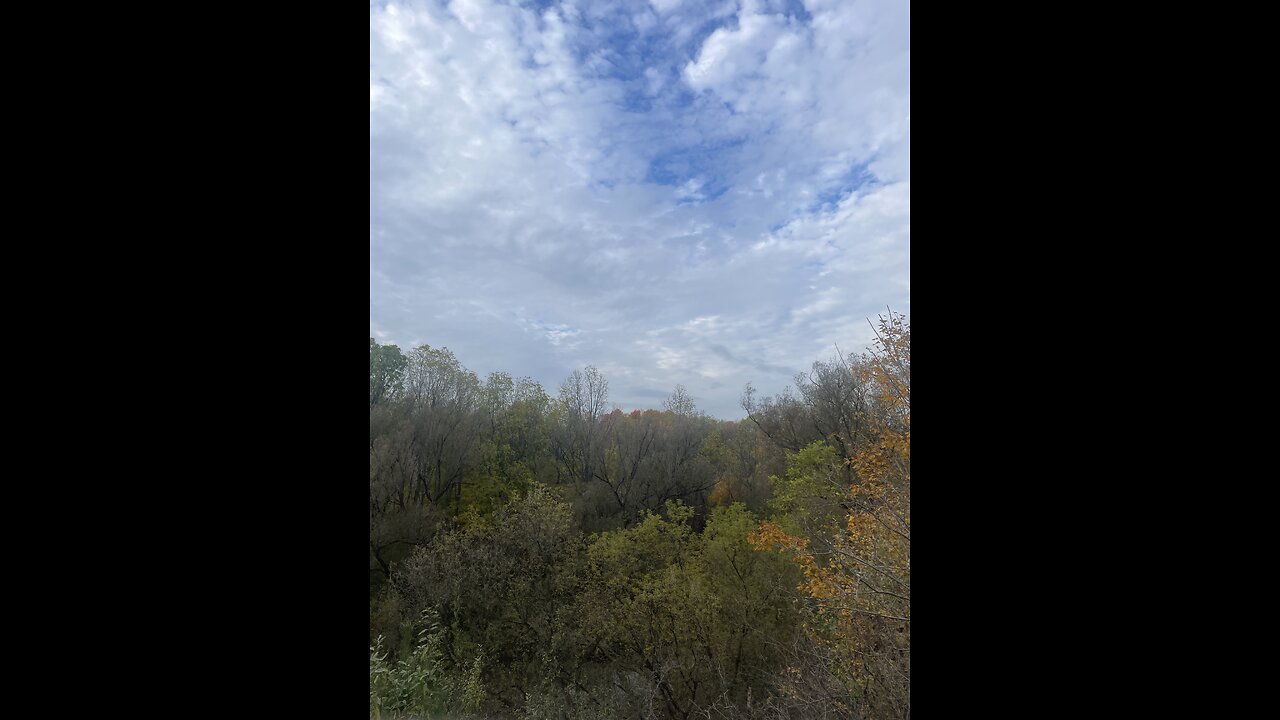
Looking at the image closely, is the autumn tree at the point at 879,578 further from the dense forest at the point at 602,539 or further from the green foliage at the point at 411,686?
the green foliage at the point at 411,686

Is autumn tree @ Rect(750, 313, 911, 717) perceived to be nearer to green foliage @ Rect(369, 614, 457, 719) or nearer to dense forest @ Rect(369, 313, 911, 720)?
dense forest @ Rect(369, 313, 911, 720)

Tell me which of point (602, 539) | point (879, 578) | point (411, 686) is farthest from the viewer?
point (602, 539)

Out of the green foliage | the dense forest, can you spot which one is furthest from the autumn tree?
the green foliage

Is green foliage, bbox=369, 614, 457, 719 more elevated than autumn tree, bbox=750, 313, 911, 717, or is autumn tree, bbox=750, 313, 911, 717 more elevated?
autumn tree, bbox=750, 313, 911, 717

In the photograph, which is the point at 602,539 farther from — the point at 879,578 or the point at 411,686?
the point at 879,578

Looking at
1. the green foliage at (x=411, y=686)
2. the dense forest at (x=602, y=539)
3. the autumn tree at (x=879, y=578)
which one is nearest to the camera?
the autumn tree at (x=879, y=578)

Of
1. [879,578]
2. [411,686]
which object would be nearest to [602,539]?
[411,686]

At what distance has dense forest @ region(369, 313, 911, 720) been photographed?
8.83 metres

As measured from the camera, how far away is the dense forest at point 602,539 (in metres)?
8.83

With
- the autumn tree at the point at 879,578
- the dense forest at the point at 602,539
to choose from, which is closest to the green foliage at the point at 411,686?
the dense forest at the point at 602,539

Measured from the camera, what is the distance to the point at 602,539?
468 inches

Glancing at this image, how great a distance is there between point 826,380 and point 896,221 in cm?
705

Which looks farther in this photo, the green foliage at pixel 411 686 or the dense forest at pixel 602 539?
the dense forest at pixel 602 539
